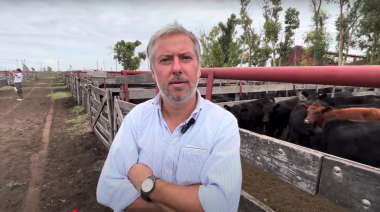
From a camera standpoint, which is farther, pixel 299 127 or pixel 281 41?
pixel 281 41

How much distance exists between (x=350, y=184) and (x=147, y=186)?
0.97 metres

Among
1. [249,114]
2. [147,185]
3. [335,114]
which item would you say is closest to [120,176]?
[147,185]

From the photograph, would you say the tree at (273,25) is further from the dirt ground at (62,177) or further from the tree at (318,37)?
the dirt ground at (62,177)

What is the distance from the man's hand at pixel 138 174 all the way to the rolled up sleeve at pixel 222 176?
1.05 feet

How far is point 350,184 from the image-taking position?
1016 mm

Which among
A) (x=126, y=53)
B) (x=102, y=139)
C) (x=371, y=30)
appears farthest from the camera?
(x=126, y=53)

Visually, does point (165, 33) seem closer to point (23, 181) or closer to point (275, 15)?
point (23, 181)

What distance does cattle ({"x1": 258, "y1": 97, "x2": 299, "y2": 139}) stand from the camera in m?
5.88

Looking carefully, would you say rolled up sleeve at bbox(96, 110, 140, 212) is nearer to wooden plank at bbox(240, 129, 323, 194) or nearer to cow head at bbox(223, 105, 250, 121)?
wooden plank at bbox(240, 129, 323, 194)

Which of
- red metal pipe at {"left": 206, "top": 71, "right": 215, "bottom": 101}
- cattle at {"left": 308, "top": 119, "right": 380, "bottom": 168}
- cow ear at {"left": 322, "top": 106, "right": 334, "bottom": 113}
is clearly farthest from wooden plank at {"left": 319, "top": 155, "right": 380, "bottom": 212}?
cow ear at {"left": 322, "top": 106, "right": 334, "bottom": 113}

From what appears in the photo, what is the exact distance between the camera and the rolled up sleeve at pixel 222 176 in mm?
1129

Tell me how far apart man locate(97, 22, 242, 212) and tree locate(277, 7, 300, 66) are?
121 ft

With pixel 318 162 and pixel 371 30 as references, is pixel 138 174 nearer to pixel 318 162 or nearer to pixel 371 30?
pixel 318 162

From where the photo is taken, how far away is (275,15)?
1438 inches
